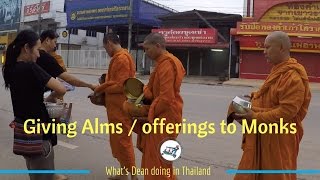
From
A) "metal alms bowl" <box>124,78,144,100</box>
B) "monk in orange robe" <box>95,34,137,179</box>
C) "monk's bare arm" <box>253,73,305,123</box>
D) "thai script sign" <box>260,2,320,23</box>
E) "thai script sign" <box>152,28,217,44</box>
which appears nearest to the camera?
"monk's bare arm" <box>253,73,305,123</box>

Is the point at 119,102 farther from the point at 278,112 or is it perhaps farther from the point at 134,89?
the point at 278,112

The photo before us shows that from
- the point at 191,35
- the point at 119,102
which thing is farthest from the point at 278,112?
the point at 191,35

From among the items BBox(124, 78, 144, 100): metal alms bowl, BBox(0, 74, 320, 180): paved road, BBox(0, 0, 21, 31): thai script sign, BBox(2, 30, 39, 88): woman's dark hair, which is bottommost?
BBox(0, 74, 320, 180): paved road

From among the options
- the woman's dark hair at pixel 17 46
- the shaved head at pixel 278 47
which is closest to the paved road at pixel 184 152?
the woman's dark hair at pixel 17 46

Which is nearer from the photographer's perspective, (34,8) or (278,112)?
(278,112)

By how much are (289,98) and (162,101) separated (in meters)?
1.29

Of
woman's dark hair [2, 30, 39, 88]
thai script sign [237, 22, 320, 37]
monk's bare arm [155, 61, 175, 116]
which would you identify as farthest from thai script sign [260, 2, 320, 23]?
woman's dark hair [2, 30, 39, 88]

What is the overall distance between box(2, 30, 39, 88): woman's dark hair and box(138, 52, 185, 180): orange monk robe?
4.20 ft

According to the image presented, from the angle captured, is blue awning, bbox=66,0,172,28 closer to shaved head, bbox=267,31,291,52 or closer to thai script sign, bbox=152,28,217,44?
thai script sign, bbox=152,28,217,44

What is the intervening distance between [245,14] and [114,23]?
10.8 metres

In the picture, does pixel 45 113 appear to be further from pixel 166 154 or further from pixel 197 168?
pixel 197 168

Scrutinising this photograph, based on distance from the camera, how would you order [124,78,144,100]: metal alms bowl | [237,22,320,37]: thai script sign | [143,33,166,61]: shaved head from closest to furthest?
[143,33,166,61]: shaved head → [124,78,144,100]: metal alms bowl → [237,22,320,37]: thai script sign

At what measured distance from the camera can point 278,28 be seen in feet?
97.5

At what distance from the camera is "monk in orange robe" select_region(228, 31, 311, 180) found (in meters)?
3.55
